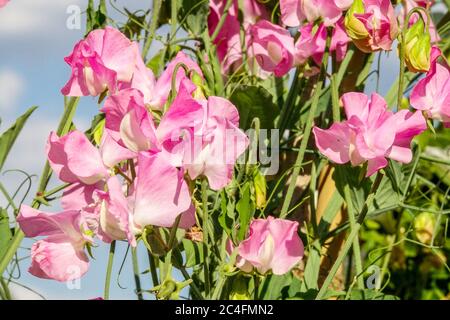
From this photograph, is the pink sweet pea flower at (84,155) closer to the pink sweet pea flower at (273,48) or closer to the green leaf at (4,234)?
the green leaf at (4,234)

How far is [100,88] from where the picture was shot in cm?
88

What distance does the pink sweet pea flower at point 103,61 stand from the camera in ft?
2.84

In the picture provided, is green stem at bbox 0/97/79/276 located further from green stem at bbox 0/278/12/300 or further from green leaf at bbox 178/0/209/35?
green leaf at bbox 178/0/209/35

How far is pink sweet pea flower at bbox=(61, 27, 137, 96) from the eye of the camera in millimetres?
866

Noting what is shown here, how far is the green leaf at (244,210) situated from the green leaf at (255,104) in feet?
1.00

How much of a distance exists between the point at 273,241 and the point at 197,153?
0.14 metres

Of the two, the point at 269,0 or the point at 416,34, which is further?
the point at 269,0

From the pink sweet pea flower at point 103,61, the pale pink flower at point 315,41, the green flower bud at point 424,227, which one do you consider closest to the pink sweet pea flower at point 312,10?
the pale pink flower at point 315,41

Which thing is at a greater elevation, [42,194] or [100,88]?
[100,88]

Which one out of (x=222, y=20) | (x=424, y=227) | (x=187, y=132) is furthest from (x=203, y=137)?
(x=424, y=227)

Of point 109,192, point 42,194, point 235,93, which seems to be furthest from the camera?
point 235,93

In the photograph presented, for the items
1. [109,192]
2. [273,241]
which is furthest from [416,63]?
[109,192]
